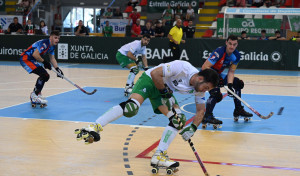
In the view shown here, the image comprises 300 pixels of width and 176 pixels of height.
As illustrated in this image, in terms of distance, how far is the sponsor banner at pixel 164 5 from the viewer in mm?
25078

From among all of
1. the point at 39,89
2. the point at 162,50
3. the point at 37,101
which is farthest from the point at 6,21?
the point at 37,101

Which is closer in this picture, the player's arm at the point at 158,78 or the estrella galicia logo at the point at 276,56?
the player's arm at the point at 158,78

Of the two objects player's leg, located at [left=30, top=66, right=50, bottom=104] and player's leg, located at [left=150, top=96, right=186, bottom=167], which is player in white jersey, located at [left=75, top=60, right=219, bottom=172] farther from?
player's leg, located at [left=30, top=66, right=50, bottom=104]

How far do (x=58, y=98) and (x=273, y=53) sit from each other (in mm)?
→ 11421

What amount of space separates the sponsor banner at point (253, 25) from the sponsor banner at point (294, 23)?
21.5 inches

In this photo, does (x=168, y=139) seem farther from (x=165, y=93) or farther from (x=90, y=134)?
(x=90, y=134)

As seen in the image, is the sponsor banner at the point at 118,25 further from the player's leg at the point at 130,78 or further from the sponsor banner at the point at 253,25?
the player's leg at the point at 130,78

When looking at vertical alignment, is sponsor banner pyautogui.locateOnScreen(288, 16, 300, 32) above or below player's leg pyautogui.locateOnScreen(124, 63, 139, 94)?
above

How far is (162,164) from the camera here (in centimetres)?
557

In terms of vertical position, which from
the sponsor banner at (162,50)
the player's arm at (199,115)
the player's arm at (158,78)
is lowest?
the sponsor banner at (162,50)

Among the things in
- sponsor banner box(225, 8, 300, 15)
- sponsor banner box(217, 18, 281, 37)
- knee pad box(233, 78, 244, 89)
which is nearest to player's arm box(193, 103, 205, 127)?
knee pad box(233, 78, 244, 89)

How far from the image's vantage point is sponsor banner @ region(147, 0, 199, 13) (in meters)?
25.1

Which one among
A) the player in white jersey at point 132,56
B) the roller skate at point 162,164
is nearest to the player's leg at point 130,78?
the player in white jersey at point 132,56

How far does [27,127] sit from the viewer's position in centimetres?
807
